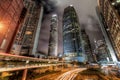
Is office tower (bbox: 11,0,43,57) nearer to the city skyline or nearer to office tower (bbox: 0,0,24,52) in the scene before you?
the city skyline

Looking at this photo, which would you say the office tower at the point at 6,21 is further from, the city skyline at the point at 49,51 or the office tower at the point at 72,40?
the office tower at the point at 72,40

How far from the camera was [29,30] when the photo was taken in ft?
401

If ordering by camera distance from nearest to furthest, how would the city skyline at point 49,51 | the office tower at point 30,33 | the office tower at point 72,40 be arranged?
1. the city skyline at point 49,51
2. the office tower at point 30,33
3. the office tower at point 72,40

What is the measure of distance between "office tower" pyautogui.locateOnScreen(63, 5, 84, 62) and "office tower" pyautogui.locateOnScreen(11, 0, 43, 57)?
52.3m

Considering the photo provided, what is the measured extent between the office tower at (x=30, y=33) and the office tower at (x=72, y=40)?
52.3 metres

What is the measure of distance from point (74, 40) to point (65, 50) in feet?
77.8

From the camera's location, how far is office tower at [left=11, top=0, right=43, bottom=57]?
108575 mm

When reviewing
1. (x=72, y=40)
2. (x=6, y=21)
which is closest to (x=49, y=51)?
(x=72, y=40)

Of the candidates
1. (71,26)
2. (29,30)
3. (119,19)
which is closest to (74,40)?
(71,26)

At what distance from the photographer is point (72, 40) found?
145m

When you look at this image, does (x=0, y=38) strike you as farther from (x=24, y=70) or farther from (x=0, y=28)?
(x=24, y=70)

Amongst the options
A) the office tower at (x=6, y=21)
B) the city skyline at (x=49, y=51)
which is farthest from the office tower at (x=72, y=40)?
the office tower at (x=6, y=21)

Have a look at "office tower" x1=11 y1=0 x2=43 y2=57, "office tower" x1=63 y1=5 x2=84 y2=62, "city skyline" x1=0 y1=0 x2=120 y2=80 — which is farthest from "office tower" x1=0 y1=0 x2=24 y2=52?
"office tower" x1=63 y1=5 x2=84 y2=62

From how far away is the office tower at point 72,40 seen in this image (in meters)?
132
